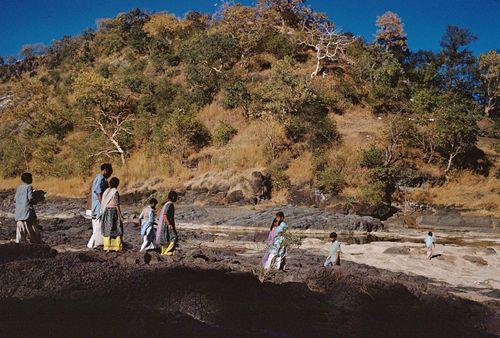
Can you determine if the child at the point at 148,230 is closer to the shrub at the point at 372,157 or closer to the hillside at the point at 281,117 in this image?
the hillside at the point at 281,117

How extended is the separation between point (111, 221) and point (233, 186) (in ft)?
51.9

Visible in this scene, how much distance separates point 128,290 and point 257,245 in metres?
8.85

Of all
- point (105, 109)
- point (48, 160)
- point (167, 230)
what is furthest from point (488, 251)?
point (48, 160)

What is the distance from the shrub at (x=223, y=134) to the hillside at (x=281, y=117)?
0.24 feet

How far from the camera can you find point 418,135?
2384 cm

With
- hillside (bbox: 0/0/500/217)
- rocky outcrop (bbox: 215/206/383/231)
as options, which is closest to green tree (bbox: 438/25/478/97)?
hillside (bbox: 0/0/500/217)

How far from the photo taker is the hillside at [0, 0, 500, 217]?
74.7 feet

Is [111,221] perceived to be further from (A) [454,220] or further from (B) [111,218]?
(A) [454,220]

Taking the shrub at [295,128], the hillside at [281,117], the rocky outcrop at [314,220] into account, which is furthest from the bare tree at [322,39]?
the rocky outcrop at [314,220]

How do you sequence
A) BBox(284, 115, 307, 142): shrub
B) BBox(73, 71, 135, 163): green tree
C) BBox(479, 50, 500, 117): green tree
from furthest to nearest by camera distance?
BBox(479, 50, 500, 117): green tree < BBox(73, 71, 135, 163): green tree < BBox(284, 115, 307, 142): shrub

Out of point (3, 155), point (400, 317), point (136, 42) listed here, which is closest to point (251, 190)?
point (400, 317)

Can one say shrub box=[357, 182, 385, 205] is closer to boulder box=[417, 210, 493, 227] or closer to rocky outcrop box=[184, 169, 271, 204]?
boulder box=[417, 210, 493, 227]

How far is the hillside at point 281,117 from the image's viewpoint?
2278 centimetres

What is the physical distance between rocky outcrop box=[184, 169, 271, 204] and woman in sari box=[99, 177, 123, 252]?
1450 cm
